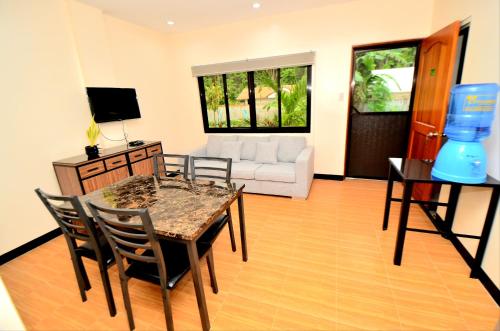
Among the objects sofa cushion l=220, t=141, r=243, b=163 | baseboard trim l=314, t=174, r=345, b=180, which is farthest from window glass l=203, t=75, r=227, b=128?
baseboard trim l=314, t=174, r=345, b=180

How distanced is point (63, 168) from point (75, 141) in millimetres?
498

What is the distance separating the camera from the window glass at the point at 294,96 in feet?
12.8

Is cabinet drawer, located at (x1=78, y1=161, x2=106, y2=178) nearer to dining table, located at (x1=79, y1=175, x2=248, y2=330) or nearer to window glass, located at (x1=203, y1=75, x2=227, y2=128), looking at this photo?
dining table, located at (x1=79, y1=175, x2=248, y2=330)

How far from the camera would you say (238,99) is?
4375mm

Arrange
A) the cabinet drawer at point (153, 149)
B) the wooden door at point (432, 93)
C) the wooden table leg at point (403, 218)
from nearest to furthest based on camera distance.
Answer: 1. the wooden table leg at point (403, 218)
2. the wooden door at point (432, 93)
3. the cabinet drawer at point (153, 149)

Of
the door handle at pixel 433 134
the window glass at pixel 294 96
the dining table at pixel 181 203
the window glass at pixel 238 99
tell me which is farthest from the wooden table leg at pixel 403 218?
the window glass at pixel 238 99

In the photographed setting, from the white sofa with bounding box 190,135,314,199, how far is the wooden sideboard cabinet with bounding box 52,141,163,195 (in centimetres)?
92

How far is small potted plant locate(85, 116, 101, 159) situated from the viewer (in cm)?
292

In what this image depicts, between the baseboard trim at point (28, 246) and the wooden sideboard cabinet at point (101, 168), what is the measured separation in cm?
52

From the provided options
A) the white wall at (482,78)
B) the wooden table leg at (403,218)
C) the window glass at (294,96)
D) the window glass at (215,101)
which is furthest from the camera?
the window glass at (215,101)

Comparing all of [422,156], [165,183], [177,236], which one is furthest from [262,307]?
[422,156]

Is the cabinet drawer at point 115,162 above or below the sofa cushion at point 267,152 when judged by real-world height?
above

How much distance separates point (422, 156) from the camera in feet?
9.27

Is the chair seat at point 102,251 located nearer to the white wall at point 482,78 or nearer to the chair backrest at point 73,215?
the chair backrest at point 73,215
